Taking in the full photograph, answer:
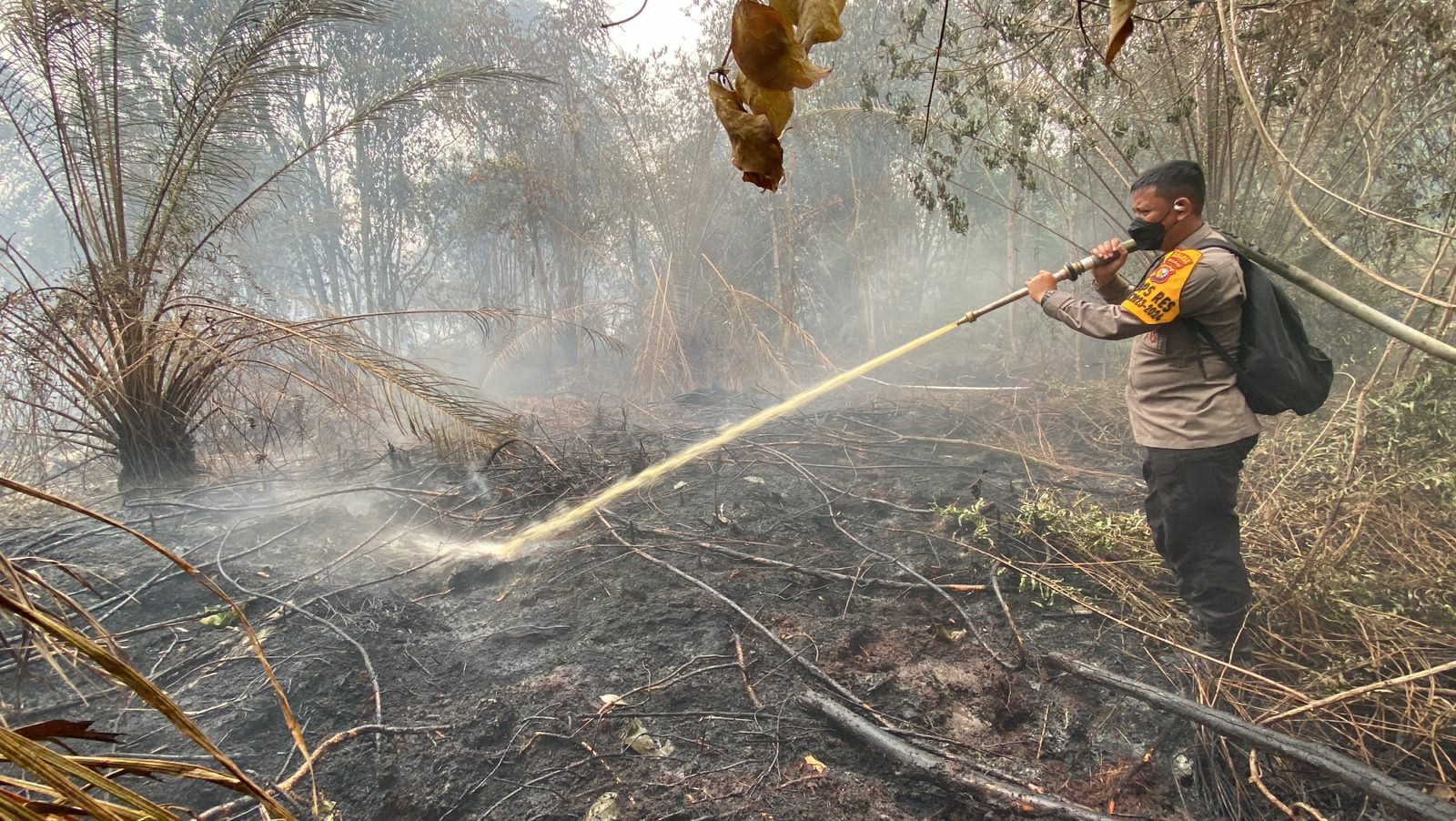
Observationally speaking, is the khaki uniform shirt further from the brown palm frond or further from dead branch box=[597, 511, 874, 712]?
the brown palm frond

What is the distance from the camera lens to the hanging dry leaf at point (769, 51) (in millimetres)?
552

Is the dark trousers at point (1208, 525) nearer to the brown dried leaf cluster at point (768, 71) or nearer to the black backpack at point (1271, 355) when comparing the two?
the black backpack at point (1271, 355)

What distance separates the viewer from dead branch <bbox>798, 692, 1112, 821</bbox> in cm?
162

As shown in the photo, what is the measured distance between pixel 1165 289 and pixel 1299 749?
54.1 inches

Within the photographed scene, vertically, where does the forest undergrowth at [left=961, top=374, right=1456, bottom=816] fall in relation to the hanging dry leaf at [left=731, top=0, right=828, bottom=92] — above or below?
below

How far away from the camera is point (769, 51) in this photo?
0.56 metres

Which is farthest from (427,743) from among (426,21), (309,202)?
(309,202)

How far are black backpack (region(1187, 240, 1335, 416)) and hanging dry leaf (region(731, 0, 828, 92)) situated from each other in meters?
2.17

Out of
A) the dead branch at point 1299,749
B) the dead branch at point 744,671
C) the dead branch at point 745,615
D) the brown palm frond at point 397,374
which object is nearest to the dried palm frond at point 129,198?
the brown palm frond at point 397,374

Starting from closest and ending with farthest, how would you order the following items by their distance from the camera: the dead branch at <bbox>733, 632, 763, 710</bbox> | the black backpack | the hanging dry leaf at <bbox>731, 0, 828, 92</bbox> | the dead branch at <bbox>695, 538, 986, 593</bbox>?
1. the hanging dry leaf at <bbox>731, 0, 828, 92</bbox>
2. the black backpack
3. the dead branch at <bbox>733, 632, 763, 710</bbox>
4. the dead branch at <bbox>695, 538, 986, 593</bbox>

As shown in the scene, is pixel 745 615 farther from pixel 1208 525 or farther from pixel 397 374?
pixel 397 374

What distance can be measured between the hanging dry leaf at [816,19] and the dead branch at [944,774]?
1.89m

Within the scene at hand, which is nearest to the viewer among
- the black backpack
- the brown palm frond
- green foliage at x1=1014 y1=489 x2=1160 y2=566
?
the black backpack

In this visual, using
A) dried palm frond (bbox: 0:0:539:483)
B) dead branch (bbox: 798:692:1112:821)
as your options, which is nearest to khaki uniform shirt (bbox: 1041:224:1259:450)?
dead branch (bbox: 798:692:1112:821)
